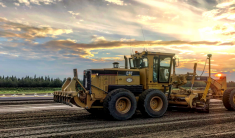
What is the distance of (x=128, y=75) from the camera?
10742 millimetres

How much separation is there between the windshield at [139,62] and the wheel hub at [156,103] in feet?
5.67

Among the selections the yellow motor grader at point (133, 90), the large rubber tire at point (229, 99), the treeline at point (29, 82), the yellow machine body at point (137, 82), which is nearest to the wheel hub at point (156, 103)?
the yellow motor grader at point (133, 90)

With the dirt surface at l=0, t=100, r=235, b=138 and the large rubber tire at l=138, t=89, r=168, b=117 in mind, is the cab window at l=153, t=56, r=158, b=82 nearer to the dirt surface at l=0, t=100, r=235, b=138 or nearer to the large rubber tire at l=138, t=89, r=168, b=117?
the large rubber tire at l=138, t=89, r=168, b=117

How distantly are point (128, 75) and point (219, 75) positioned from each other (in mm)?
6360

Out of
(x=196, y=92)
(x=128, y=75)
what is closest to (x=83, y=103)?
(x=128, y=75)

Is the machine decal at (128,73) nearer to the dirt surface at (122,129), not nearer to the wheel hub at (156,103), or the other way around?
the wheel hub at (156,103)

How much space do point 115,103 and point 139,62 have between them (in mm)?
2997

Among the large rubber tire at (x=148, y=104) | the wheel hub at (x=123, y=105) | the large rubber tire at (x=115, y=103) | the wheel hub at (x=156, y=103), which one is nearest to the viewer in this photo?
the large rubber tire at (x=115, y=103)

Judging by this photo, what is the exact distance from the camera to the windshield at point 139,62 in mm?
11188

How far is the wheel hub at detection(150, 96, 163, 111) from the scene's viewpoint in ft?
34.6

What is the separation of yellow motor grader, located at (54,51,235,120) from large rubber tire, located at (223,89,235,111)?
4.98ft

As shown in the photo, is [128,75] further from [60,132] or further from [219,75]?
[219,75]

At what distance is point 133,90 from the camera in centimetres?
1070

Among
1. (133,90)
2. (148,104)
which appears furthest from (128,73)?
(148,104)
